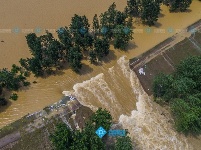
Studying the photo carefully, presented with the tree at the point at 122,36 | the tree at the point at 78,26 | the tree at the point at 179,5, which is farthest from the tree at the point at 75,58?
the tree at the point at 179,5

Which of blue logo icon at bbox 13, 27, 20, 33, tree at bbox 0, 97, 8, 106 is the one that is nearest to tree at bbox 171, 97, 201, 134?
tree at bbox 0, 97, 8, 106

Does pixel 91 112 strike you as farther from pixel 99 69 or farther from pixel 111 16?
pixel 111 16

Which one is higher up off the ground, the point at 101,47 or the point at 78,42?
the point at 78,42

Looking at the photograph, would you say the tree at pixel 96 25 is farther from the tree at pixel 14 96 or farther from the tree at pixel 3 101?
the tree at pixel 3 101

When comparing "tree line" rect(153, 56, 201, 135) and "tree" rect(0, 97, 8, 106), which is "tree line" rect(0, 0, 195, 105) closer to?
"tree" rect(0, 97, 8, 106)

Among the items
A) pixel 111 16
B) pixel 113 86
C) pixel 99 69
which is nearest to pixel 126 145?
pixel 113 86

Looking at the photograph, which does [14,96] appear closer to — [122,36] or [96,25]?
[96,25]

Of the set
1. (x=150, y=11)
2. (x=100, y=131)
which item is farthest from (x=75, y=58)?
(x=150, y=11)
